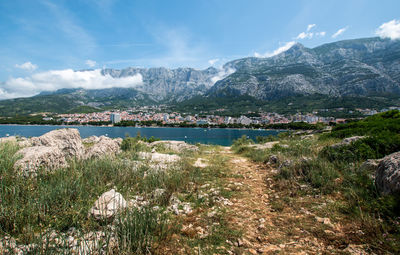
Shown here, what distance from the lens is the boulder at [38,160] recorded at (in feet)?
15.9

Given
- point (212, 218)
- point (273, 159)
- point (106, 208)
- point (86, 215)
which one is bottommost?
point (273, 159)

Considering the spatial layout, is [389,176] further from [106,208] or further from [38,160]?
[38,160]

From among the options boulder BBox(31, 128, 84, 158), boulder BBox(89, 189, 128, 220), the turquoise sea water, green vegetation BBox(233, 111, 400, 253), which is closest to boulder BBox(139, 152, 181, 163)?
boulder BBox(31, 128, 84, 158)

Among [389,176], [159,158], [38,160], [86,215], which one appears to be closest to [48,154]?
[38,160]

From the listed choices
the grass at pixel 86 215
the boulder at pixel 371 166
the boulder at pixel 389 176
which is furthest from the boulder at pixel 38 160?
the boulder at pixel 371 166

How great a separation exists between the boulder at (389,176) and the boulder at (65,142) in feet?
32.4

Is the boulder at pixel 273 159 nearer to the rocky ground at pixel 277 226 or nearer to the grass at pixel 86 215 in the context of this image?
the rocky ground at pixel 277 226

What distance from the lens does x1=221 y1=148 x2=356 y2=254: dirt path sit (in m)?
2.90

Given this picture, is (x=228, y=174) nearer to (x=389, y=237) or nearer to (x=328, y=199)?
(x=328, y=199)

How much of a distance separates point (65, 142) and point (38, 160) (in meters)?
4.07

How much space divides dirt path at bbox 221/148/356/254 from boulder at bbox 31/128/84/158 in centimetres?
712

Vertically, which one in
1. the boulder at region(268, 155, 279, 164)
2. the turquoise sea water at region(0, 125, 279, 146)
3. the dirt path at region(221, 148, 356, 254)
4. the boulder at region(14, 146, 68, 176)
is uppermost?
the boulder at region(14, 146, 68, 176)

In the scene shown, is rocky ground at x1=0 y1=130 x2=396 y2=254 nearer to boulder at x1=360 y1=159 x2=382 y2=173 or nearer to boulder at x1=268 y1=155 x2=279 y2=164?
boulder at x1=360 y1=159 x2=382 y2=173

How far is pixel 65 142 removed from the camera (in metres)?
8.86
